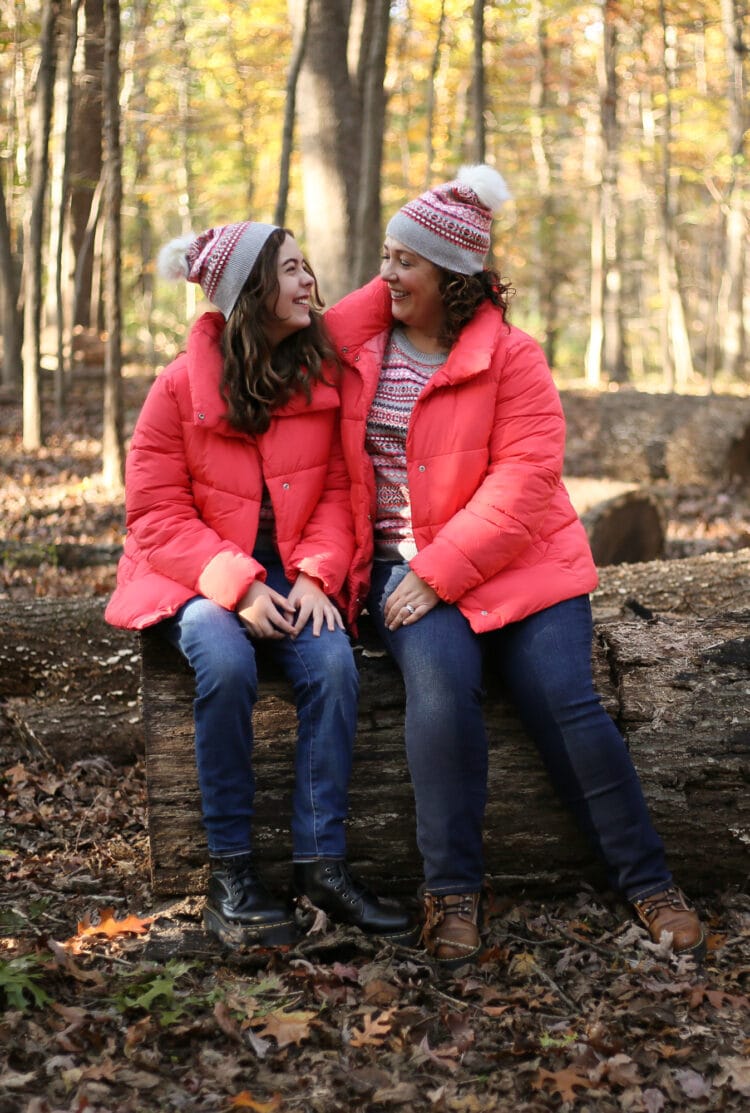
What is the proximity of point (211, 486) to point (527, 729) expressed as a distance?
1.36m

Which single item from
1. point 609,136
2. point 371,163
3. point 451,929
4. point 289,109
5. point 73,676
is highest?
point 609,136

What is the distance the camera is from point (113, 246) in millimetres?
9477

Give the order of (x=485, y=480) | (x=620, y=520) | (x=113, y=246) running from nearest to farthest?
(x=485, y=480)
(x=620, y=520)
(x=113, y=246)

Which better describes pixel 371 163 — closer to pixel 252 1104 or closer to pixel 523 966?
pixel 523 966

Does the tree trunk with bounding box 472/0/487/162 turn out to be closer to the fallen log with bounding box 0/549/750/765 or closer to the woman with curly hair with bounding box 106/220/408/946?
the fallen log with bounding box 0/549/750/765

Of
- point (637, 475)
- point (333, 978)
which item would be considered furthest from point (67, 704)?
point (637, 475)

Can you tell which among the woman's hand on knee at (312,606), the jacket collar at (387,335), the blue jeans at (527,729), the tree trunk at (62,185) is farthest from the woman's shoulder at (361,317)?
the tree trunk at (62,185)

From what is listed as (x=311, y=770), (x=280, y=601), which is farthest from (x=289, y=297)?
(x=311, y=770)

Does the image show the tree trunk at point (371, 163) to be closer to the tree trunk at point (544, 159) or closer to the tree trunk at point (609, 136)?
the tree trunk at point (609, 136)

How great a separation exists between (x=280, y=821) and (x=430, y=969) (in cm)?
71

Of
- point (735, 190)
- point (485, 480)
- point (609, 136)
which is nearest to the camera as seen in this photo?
point (485, 480)

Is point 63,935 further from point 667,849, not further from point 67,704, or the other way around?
point 667,849

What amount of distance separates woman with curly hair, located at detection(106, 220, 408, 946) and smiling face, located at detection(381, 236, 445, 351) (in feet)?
0.97

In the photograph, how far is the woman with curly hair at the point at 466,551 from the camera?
11.1ft
